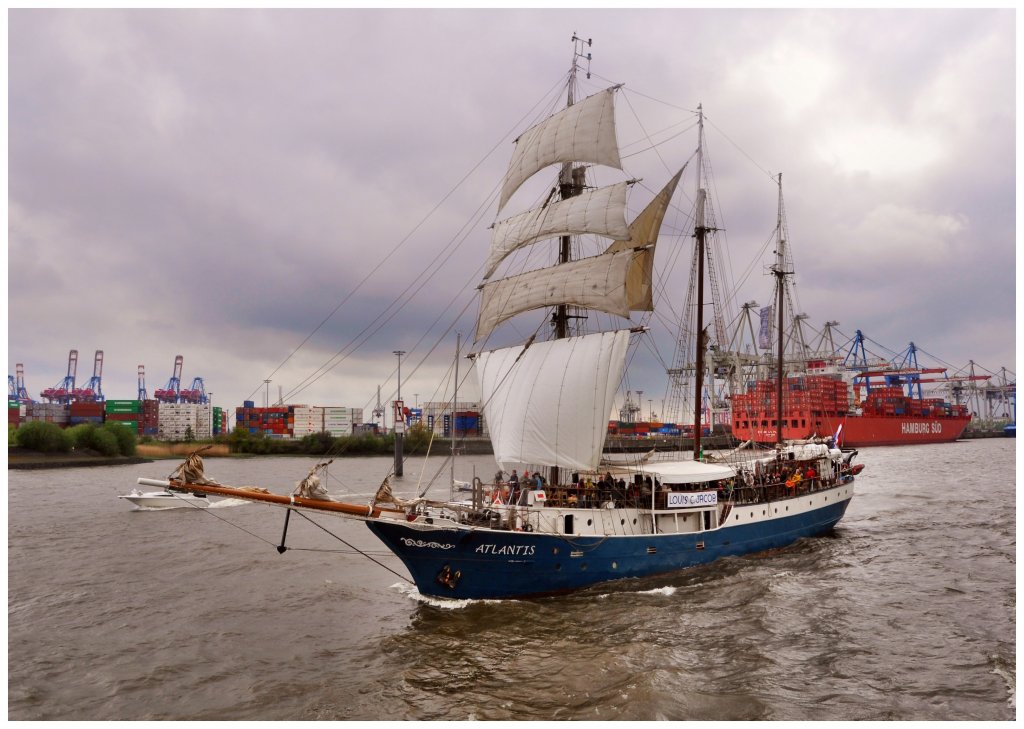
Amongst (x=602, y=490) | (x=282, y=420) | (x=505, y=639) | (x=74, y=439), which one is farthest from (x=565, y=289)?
(x=282, y=420)

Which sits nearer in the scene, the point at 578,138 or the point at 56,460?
the point at 578,138

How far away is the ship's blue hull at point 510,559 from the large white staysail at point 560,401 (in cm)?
352

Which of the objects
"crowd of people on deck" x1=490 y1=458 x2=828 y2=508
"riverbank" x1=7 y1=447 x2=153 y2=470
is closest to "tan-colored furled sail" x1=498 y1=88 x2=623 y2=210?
"crowd of people on deck" x1=490 y1=458 x2=828 y2=508

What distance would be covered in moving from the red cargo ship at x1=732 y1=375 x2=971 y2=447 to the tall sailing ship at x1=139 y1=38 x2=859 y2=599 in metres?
73.8

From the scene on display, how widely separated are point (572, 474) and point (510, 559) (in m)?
5.20

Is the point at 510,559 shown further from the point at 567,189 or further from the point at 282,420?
the point at 282,420

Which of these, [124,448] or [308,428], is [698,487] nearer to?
[124,448]

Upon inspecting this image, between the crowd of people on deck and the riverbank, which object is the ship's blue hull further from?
the riverbank

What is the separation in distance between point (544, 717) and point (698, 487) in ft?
40.3

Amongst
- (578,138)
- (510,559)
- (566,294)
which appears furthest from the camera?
(578,138)

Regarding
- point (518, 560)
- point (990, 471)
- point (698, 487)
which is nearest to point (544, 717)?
point (518, 560)

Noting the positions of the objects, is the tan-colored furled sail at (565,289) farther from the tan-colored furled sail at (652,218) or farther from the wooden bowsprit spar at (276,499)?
the wooden bowsprit spar at (276,499)

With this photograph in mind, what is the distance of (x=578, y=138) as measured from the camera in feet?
89.5

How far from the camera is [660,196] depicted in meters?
25.9
